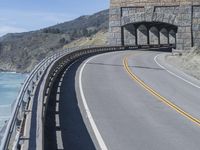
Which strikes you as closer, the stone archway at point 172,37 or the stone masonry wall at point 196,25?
the stone masonry wall at point 196,25

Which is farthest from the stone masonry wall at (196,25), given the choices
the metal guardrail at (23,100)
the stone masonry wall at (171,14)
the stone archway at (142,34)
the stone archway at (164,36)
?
the stone archway at (164,36)

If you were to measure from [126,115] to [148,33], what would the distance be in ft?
291

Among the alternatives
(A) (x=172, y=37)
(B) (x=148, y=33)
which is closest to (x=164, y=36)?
(A) (x=172, y=37)

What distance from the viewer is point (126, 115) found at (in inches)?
748

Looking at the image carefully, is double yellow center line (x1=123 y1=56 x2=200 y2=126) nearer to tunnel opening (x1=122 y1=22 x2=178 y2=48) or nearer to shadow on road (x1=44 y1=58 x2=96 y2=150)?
shadow on road (x1=44 y1=58 x2=96 y2=150)

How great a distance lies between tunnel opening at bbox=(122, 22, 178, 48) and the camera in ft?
297

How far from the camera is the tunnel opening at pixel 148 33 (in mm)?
90625

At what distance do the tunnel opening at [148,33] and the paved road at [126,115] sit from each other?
191 feet

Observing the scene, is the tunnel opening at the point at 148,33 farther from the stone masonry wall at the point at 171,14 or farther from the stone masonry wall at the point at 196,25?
the stone masonry wall at the point at 196,25

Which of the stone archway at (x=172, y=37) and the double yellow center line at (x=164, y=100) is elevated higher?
the double yellow center line at (x=164, y=100)

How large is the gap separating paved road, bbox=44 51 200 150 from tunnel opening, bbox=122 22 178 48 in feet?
191

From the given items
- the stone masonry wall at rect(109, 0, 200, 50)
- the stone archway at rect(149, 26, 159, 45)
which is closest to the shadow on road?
the stone masonry wall at rect(109, 0, 200, 50)

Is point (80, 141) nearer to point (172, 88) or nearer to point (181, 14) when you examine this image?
point (172, 88)

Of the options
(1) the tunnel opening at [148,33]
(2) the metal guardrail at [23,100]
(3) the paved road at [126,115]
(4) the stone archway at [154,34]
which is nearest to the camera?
(2) the metal guardrail at [23,100]
